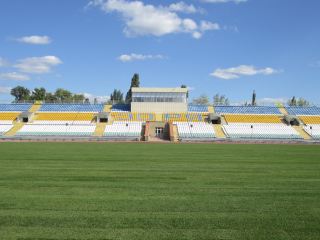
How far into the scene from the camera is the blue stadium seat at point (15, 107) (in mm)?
62688

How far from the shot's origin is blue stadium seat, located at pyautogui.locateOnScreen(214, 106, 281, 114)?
6294 cm

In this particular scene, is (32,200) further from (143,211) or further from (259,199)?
(259,199)

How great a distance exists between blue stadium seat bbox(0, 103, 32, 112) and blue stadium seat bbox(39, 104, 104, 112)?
2656 mm

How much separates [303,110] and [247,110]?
959 cm

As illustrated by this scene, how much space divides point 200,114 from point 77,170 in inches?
1879

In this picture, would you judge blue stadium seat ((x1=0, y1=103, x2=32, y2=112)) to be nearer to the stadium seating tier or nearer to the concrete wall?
the concrete wall

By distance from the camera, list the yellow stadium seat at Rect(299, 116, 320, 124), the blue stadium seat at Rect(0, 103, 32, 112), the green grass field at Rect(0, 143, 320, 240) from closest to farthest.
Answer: the green grass field at Rect(0, 143, 320, 240), the yellow stadium seat at Rect(299, 116, 320, 124), the blue stadium seat at Rect(0, 103, 32, 112)

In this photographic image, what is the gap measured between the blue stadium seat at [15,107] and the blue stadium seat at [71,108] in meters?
2.66

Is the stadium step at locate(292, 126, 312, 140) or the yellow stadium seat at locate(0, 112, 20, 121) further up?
the yellow stadium seat at locate(0, 112, 20, 121)

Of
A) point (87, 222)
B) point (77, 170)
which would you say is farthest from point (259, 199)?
point (77, 170)

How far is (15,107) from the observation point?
64.2 m

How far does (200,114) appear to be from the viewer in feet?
202

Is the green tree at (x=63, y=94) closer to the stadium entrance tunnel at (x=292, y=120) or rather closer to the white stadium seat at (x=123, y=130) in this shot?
the white stadium seat at (x=123, y=130)

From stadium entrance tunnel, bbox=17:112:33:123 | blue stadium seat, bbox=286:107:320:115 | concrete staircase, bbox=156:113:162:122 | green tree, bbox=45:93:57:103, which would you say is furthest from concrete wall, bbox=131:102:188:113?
green tree, bbox=45:93:57:103
